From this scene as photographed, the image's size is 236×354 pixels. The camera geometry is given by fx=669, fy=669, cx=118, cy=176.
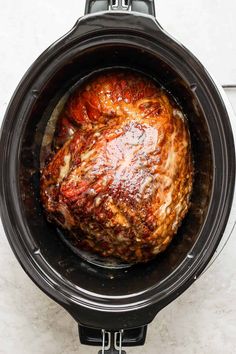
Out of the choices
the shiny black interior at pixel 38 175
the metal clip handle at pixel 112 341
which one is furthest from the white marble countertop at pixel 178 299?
the metal clip handle at pixel 112 341

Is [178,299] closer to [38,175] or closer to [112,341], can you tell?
[112,341]

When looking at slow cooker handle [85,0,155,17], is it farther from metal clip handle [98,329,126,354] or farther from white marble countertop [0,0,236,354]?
metal clip handle [98,329,126,354]

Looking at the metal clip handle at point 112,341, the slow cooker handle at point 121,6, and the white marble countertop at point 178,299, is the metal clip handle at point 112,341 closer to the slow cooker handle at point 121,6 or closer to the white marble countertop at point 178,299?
the white marble countertop at point 178,299

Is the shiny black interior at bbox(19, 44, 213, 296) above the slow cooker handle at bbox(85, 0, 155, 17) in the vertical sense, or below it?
below

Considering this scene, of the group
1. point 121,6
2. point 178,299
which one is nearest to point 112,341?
point 178,299

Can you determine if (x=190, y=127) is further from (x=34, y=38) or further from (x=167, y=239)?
(x=34, y=38)

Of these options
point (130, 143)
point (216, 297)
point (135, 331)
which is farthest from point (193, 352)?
point (130, 143)

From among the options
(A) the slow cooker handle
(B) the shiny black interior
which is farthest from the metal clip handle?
(A) the slow cooker handle
